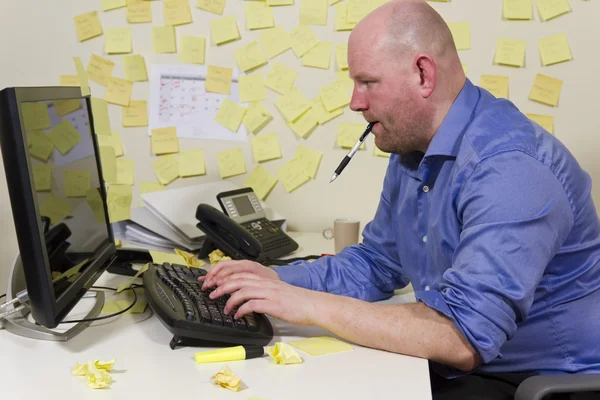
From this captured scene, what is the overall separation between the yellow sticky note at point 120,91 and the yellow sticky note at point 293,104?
458mm

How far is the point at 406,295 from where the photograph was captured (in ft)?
4.88

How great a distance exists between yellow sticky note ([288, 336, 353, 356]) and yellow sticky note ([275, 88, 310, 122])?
1.03m

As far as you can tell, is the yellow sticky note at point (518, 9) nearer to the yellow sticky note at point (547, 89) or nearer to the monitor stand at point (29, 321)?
the yellow sticky note at point (547, 89)

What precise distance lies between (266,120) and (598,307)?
1.13 m

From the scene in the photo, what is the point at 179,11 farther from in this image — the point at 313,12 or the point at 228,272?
the point at 228,272

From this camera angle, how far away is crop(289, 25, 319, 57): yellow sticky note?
2020 mm

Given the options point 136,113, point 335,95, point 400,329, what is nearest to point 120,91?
point 136,113

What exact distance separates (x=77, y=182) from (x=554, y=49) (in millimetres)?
1329

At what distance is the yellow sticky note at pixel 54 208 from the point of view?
40.9 inches

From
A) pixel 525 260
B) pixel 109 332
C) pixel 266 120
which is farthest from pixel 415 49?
pixel 266 120

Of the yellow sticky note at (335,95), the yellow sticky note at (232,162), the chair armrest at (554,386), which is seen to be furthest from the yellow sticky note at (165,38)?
the chair armrest at (554,386)

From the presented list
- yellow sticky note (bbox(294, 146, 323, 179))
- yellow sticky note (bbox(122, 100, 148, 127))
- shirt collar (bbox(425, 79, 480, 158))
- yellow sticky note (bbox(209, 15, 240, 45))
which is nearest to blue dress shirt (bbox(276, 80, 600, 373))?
shirt collar (bbox(425, 79, 480, 158))

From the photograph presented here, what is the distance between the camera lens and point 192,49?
208 cm

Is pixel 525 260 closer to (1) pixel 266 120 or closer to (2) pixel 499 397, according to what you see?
(2) pixel 499 397
